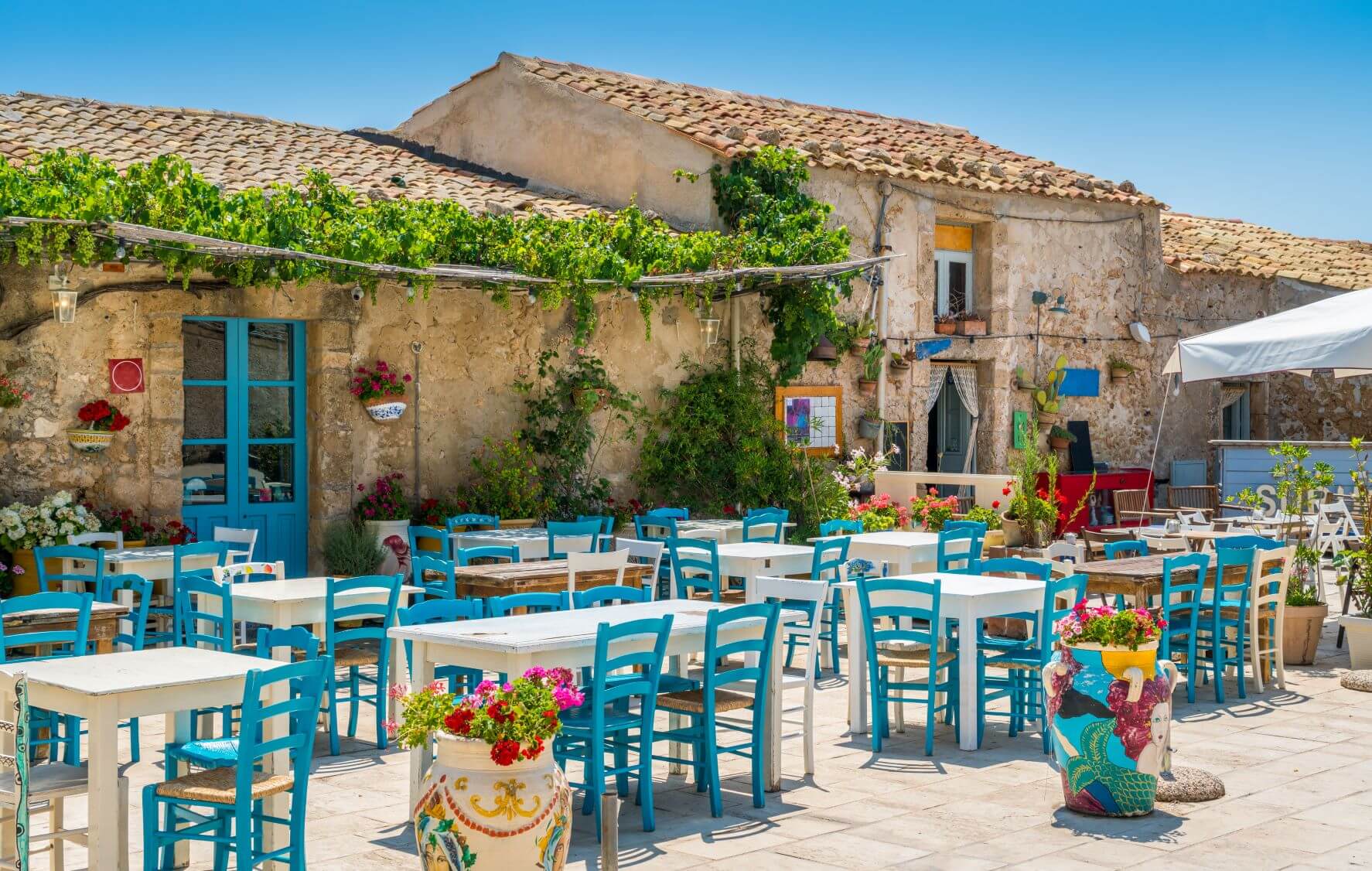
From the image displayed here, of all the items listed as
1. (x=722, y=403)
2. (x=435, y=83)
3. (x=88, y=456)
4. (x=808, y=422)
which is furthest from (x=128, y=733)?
(x=435, y=83)

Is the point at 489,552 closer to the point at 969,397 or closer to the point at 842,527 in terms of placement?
the point at 842,527

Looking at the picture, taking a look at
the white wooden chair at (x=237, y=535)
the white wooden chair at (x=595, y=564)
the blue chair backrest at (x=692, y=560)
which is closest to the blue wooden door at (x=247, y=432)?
the white wooden chair at (x=237, y=535)

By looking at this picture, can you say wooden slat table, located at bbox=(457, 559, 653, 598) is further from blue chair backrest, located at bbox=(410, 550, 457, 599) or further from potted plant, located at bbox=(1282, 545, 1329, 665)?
potted plant, located at bbox=(1282, 545, 1329, 665)

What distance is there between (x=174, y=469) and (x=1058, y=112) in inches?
382

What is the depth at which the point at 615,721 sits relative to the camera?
545cm

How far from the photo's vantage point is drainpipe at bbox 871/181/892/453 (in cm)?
1516

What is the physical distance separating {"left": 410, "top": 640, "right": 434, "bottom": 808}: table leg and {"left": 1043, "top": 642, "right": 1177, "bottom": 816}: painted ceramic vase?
7.80 feet

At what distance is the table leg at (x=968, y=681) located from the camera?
6.69 meters

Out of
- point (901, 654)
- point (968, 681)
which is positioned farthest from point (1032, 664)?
point (901, 654)

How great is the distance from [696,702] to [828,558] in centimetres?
324

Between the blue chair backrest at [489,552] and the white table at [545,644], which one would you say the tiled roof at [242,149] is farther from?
the white table at [545,644]

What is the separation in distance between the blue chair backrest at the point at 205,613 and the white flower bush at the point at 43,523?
8.77 feet

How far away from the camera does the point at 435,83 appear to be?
680 inches

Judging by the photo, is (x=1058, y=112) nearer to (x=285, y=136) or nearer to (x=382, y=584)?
(x=285, y=136)
